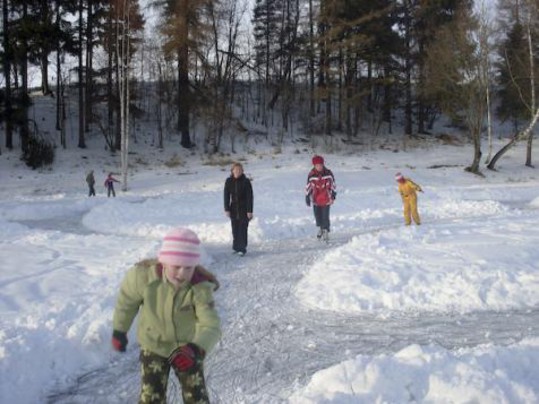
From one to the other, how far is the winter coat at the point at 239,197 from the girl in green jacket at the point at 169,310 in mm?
6238

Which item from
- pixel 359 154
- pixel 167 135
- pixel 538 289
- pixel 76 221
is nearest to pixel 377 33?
pixel 359 154

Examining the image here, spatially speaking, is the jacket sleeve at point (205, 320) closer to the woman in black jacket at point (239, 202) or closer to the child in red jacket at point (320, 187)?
the woman in black jacket at point (239, 202)

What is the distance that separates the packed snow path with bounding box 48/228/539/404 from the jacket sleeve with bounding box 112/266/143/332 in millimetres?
1230

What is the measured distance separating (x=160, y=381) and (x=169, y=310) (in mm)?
494

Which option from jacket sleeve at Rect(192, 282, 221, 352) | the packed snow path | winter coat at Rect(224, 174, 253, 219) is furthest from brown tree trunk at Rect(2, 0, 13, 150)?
jacket sleeve at Rect(192, 282, 221, 352)

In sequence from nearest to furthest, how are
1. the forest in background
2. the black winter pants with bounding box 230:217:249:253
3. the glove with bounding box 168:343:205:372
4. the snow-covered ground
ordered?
the glove with bounding box 168:343:205:372 < the snow-covered ground < the black winter pants with bounding box 230:217:249:253 < the forest in background

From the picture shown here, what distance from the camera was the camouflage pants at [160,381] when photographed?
3.37 meters

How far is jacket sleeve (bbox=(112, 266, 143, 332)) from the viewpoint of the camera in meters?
3.38

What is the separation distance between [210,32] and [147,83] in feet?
42.4

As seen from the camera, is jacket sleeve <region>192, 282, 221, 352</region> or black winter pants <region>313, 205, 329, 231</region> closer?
jacket sleeve <region>192, 282, 221, 352</region>

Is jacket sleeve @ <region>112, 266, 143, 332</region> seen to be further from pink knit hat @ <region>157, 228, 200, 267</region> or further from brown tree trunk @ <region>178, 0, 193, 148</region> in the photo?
brown tree trunk @ <region>178, 0, 193, 148</region>

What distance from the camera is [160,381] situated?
3410 millimetres

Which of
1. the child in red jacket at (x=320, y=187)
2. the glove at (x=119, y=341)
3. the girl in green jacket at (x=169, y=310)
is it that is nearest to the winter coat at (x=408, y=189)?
the child in red jacket at (x=320, y=187)

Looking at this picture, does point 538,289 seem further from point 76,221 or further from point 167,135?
point 167,135
